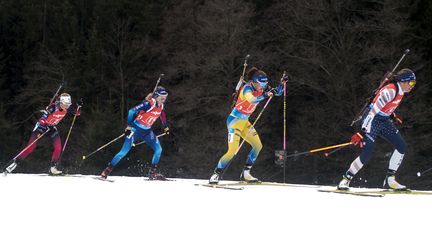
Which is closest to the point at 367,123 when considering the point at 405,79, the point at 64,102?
the point at 405,79

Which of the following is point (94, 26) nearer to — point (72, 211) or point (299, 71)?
point (299, 71)

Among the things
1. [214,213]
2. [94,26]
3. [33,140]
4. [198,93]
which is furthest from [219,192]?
[94,26]

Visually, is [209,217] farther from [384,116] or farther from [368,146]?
[384,116]

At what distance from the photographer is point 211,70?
2684 centimetres

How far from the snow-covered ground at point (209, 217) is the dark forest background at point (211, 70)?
43.0ft

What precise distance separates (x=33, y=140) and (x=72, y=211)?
8.71 meters

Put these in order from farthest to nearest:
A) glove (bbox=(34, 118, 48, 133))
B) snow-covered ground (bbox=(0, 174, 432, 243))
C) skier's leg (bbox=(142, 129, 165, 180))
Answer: glove (bbox=(34, 118, 48, 133)), skier's leg (bbox=(142, 129, 165, 180)), snow-covered ground (bbox=(0, 174, 432, 243))

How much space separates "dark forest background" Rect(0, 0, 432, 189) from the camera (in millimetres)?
23984

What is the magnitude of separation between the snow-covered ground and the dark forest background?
13.1 m

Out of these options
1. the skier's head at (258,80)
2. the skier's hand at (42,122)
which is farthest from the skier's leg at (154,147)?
the skier's hand at (42,122)

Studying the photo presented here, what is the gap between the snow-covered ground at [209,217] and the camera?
543 cm

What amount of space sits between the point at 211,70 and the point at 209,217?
20.5 m

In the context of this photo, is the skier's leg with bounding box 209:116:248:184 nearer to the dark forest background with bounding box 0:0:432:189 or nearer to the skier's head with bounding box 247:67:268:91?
the skier's head with bounding box 247:67:268:91

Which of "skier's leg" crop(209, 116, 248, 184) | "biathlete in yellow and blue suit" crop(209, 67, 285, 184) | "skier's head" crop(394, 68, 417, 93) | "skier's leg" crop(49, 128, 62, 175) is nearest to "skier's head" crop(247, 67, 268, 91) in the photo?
"biathlete in yellow and blue suit" crop(209, 67, 285, 184)
